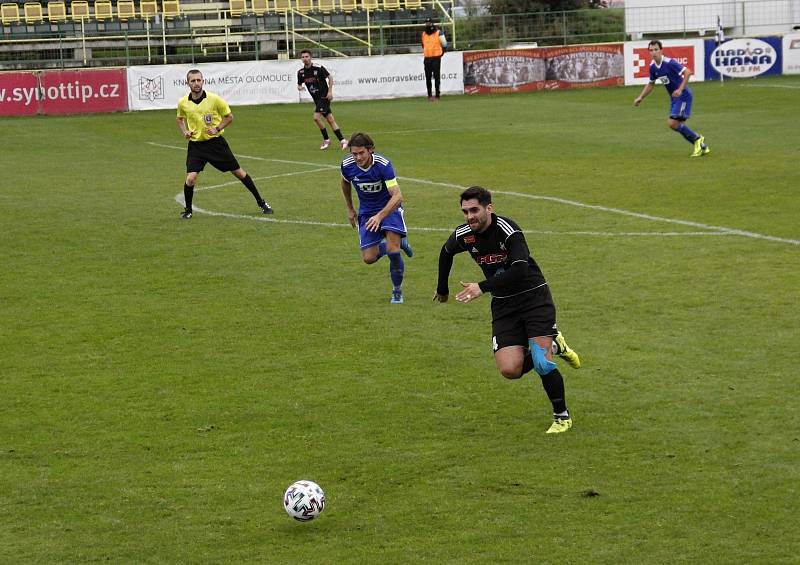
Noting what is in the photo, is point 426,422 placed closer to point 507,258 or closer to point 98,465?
point 507,258

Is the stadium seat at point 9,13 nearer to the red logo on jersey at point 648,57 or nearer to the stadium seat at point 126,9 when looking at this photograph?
the stadium seat at point 126,9

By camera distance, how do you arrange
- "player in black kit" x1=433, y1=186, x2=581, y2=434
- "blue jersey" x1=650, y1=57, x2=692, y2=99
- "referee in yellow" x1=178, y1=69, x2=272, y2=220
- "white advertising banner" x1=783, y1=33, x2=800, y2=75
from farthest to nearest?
1. "white advertising banner" x1=783, y1=33, x2=800, y2=75
2. "blue jersey" x1=650, y1=57, x2=692, y2=99
3. "referee in yellow" x1=178, y1=69, x2=272, y2=220
4. "player in black kit" x1=433, y1=186, x2=581, y2=434

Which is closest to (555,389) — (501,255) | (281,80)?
(501,255)

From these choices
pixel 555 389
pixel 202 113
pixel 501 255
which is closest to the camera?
pixel 555 389

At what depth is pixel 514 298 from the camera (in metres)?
9.27

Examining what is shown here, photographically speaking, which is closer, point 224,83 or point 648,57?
point 224,83

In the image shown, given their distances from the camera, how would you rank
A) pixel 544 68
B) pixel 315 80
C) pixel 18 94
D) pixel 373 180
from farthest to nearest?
pixel 544 68 < pixel 18 94 < pixel 315 80 < pixel 373 180

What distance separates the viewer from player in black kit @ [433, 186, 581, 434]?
8914mm

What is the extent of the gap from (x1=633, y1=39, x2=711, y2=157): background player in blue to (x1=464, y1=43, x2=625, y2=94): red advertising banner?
19.7 meters

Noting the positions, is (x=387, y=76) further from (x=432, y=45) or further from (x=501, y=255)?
(x=501, y=255)

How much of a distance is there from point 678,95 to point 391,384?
16.4 m

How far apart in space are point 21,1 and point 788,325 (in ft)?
150

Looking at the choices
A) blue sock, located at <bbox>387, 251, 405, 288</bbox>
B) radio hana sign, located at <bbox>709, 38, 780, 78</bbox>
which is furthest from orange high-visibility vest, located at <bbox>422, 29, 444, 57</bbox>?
blue sock, located at <bbox>387, 251, 405, 288</bbox>

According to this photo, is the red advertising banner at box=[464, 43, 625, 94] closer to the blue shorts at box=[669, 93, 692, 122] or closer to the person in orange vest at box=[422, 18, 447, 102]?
the person in orange vest at box=[422, 18, 447, 102]
